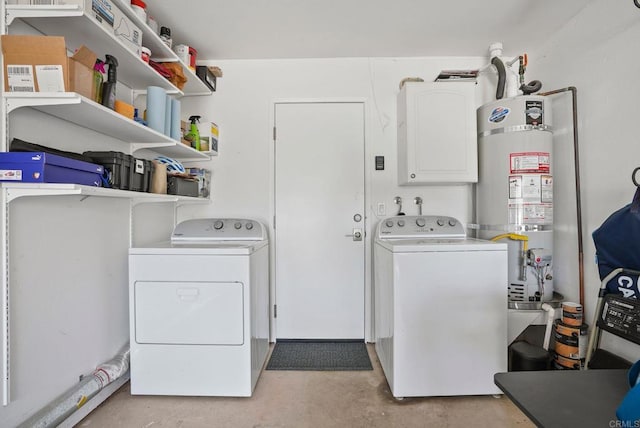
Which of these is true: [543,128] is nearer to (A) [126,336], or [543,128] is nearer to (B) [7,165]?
(B) [7,165]

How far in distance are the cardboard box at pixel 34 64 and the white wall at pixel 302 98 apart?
1.33 meters

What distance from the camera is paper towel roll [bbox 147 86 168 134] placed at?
1.77 meters

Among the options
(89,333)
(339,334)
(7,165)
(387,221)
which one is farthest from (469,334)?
(7,165)

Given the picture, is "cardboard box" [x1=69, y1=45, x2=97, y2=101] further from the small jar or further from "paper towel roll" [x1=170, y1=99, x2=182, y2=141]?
"paper towel roll" [x1=170, y1=99, x2=182, y2=141]

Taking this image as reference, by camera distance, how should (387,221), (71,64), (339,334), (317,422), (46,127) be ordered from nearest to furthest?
(71,64) < (46,127) < (317,422) < (387,221) < (339,334)

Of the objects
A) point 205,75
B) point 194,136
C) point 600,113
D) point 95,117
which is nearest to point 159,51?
point 205,75

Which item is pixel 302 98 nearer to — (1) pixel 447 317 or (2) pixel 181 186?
(2) pixel 181 186

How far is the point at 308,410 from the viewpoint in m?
1.64

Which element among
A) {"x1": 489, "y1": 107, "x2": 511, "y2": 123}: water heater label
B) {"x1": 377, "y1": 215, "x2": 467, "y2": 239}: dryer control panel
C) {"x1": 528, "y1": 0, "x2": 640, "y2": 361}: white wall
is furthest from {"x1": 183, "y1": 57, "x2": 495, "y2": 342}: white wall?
{"x1": 528, "y1": 0, "x2": 640, "y2": 361}: white wall

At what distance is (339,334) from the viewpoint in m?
2.42

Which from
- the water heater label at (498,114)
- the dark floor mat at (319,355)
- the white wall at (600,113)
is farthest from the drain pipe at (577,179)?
the dark floor mat at (319,355)

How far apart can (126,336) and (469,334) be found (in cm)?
218

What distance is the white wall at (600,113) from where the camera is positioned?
5.20 feet

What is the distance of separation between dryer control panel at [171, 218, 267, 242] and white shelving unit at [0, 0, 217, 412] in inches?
15.3
